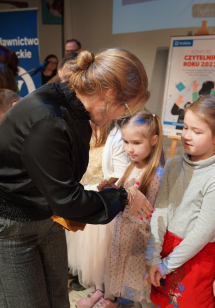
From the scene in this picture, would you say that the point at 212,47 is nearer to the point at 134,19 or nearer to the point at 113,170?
the point at 134,19

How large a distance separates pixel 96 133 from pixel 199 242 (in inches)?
37.0

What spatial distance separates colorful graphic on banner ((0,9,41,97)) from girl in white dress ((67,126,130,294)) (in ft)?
8.56

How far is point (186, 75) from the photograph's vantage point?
2.49m

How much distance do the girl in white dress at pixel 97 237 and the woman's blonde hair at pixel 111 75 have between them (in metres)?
0.77

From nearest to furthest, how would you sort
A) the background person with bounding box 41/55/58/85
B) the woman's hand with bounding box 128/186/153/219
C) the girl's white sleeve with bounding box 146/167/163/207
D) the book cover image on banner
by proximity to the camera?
the woman's hand with bounding box 128/186/153/219, the girl's white sleeve with bounding box 146/167/163/207, the book cover image on banner, the background person with bounding box 41/55/58/85

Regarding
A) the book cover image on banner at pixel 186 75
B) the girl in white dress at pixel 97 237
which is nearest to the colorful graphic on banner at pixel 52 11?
the book cover image on banner at pixel 186 75

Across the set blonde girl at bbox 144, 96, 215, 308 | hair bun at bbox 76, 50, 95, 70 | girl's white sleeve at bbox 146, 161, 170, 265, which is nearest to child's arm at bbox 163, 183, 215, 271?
blonde girl at bbox 144, 96, 215, 308

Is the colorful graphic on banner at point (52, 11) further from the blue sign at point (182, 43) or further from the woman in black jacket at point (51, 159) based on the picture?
the woman in black jacket at point (51, 159)

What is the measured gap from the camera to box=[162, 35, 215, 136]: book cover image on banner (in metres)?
2.37

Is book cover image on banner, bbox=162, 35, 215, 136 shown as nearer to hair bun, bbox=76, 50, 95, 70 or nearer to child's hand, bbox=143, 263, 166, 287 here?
child's hand, bbox=143, 263, 166, 287

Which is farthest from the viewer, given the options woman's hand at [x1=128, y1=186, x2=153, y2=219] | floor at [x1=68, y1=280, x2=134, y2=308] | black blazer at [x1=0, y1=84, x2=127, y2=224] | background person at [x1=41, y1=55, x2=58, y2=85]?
background person at [x1=41, y1=55, x2=58, y2=85]

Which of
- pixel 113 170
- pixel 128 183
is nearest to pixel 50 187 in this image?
pixel 128 183

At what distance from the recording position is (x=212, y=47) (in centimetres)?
231

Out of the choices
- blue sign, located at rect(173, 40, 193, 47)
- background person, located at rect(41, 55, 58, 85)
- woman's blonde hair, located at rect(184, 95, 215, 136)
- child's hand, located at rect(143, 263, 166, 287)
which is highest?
blue sign, located at rect(173, 40, 193, 47)
